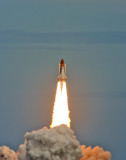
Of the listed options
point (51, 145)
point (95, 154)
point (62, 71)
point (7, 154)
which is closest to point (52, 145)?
point (51, 145)

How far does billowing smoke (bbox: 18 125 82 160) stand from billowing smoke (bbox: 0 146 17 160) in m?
1.46

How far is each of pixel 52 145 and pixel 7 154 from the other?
4.79 m

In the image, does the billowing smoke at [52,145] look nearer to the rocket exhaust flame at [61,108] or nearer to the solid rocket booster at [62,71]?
the rocket exhaust flame at [61,108]

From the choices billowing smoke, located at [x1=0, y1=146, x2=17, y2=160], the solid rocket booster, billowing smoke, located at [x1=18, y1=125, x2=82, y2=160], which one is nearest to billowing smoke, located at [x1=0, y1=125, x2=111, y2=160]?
billowing smoke, located at [x1=18, y1=125, x2=82, y2=160]

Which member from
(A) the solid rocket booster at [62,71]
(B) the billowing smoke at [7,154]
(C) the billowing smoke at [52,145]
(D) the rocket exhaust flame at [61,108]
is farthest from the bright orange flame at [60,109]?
(B) the billowing smoke at [7,154]

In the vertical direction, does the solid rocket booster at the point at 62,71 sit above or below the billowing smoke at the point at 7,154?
above

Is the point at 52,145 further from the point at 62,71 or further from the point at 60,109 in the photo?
the point at 62,71

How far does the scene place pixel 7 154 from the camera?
9725 centimetres

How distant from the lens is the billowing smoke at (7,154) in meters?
97.1

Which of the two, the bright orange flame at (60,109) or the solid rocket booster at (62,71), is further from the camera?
the bright orange flame at (60,109)

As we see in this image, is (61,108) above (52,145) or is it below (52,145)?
above

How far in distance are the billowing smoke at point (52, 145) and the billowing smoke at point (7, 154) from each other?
1.46 meters

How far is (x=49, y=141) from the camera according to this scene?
308 ft

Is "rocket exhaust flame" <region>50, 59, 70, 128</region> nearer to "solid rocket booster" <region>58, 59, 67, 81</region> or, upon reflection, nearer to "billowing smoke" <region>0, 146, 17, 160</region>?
"solid rocket booster" <region>58, 59, 67, 81</region>
